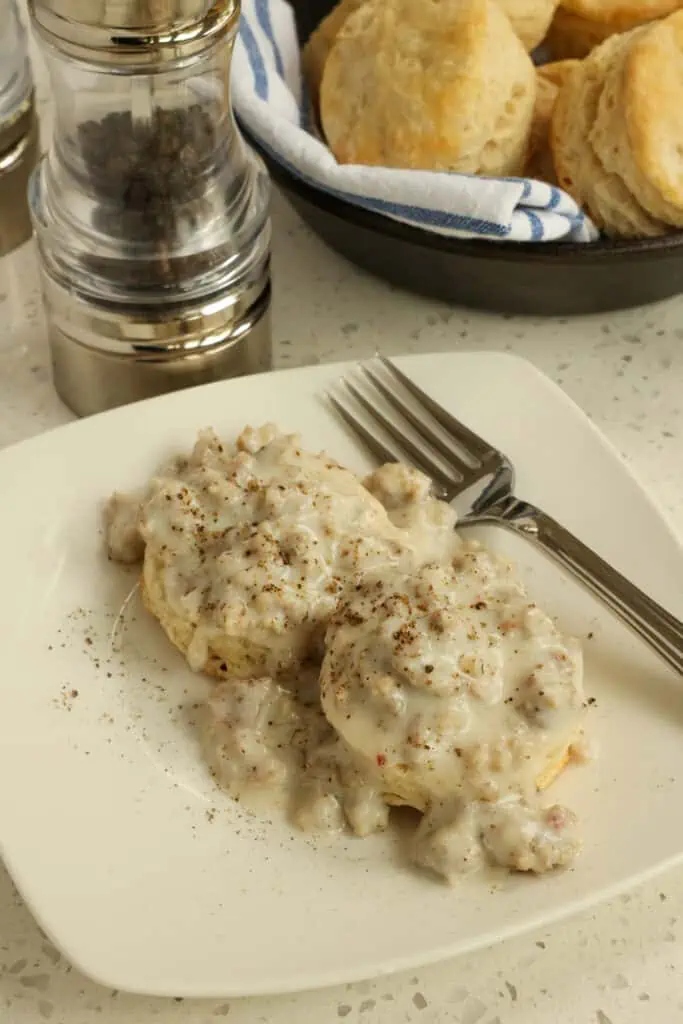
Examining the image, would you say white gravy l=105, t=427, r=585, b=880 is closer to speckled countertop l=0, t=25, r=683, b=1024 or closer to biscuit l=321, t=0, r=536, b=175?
speckled countertop l=0, t=25, r=683, b=1024

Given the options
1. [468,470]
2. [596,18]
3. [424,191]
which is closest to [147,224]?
[424,191]

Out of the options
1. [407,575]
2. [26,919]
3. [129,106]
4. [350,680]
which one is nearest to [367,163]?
[129,106]

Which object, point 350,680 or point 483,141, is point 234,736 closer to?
point 350,680

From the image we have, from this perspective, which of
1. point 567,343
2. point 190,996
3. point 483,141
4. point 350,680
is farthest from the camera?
point 567,343

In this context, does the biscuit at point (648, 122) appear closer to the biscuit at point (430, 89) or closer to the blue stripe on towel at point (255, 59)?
the biscuit at point (430, 89)

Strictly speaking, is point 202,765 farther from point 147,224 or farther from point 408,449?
point 147,224

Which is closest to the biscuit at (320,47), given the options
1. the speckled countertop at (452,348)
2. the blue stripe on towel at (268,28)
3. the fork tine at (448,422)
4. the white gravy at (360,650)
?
the blue stripe on towel at (268,28)
